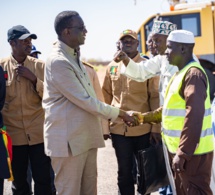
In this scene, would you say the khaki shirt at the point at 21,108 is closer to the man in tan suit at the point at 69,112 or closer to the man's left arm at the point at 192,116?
the man in tan suit at the point at 69,112

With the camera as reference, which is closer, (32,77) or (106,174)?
(32,77)

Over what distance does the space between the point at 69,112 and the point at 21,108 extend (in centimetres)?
91

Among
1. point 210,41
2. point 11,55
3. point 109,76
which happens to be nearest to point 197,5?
point 210,41

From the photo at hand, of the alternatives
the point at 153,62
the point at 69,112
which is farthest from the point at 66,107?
the point at 153,62

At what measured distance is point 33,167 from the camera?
4105 mm

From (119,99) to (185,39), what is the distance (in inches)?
57.2

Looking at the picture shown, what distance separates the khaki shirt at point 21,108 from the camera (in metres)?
3.94

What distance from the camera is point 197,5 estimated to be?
10430 mm

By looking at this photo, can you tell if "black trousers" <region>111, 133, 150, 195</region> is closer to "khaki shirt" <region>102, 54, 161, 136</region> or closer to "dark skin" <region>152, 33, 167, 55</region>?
"khaki shirt" <region>102, 54, 161, 136</region>

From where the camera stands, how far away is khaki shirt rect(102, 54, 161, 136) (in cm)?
428

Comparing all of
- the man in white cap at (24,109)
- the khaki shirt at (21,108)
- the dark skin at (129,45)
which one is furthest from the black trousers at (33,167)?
the dark skin at (129,45)

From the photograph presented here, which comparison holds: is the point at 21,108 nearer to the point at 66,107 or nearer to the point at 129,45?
the point at 66,107

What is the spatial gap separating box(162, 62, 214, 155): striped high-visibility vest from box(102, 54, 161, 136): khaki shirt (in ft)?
3.61

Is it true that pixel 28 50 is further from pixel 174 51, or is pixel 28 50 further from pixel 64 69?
pixel 174 51
